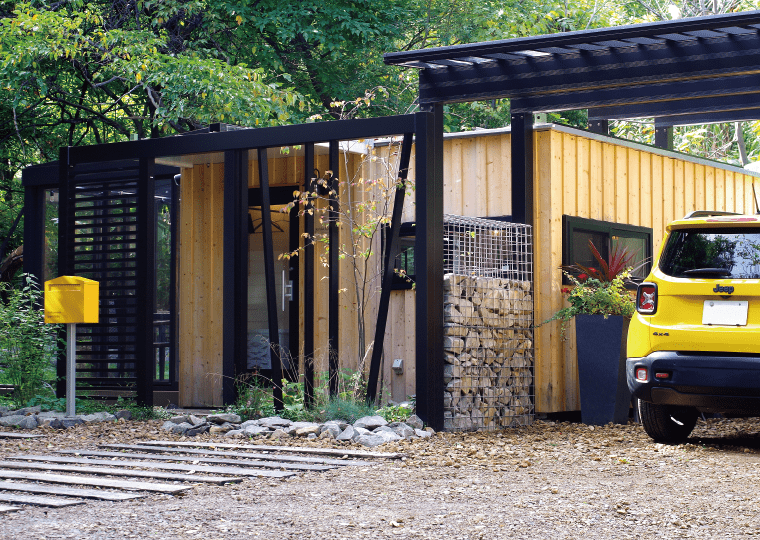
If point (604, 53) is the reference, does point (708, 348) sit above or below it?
below

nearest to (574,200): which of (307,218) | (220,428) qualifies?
(307,218)

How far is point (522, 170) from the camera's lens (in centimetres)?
949

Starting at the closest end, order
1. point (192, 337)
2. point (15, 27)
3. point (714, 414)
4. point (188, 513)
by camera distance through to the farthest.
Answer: point (188, 513), point (714, 414), point (192, 337), point (15, 27)

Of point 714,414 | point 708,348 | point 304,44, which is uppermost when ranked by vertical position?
point 304,44

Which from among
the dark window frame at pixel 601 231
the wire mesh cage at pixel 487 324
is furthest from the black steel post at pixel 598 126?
the wire mesh cage at pixel 487 324

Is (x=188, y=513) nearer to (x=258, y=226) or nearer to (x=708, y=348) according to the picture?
(x=708, y=348)

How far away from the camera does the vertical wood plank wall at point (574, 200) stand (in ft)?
31.6

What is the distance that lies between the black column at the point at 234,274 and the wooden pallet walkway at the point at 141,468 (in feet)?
5.82

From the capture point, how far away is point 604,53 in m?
8.42

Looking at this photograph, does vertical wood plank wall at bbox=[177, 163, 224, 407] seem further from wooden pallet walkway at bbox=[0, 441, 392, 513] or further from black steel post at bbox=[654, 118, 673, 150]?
black steel post at bbox=[654, 118, 673, 150]

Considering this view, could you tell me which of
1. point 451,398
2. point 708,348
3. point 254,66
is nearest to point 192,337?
point 451,398

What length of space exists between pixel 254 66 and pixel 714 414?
10945 mm

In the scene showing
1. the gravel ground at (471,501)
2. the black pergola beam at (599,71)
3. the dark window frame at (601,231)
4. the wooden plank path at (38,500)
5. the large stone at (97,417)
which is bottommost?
the gravel ground at (471,501)

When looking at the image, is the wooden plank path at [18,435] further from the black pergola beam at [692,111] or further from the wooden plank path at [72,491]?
Result: the black pergola beam at [692,111]
